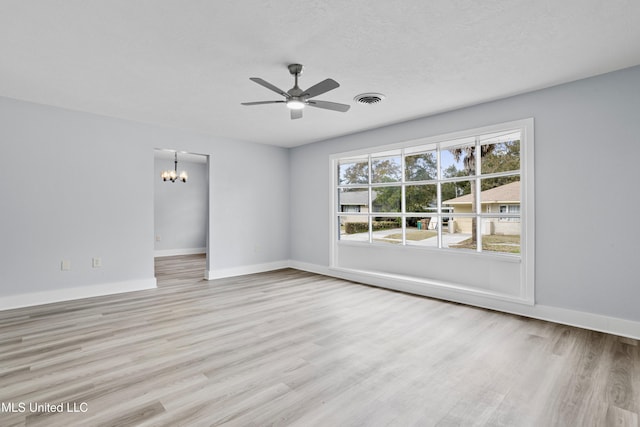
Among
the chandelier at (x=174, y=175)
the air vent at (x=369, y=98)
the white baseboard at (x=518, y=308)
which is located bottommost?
the white baseboard at (x=518, y=308)

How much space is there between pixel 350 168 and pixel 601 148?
3.59 metres

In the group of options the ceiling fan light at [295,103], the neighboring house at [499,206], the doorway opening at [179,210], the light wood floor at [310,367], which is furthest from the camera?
the doorway opening at [179,210]

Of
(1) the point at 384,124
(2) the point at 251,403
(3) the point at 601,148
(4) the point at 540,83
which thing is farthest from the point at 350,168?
(2) the point at 251,403

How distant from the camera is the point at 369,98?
3730mm

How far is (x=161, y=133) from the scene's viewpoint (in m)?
5.05

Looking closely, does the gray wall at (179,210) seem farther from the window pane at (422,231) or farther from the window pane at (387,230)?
the window pane at (422,231)

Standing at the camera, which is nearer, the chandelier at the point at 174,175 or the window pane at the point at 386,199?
the window pane at the point at 386,199

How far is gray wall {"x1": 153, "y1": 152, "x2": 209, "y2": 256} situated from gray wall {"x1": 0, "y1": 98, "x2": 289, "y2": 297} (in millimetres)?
3228

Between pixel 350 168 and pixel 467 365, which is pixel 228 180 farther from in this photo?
pixel 467 365

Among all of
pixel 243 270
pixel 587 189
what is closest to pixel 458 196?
pixel 587 189

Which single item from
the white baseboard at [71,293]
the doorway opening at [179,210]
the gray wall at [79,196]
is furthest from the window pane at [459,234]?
the doorway opening at [179,210]

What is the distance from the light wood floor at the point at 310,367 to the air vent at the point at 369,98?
101 inches

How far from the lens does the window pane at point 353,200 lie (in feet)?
18.8

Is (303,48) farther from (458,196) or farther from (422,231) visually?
(422,231)
